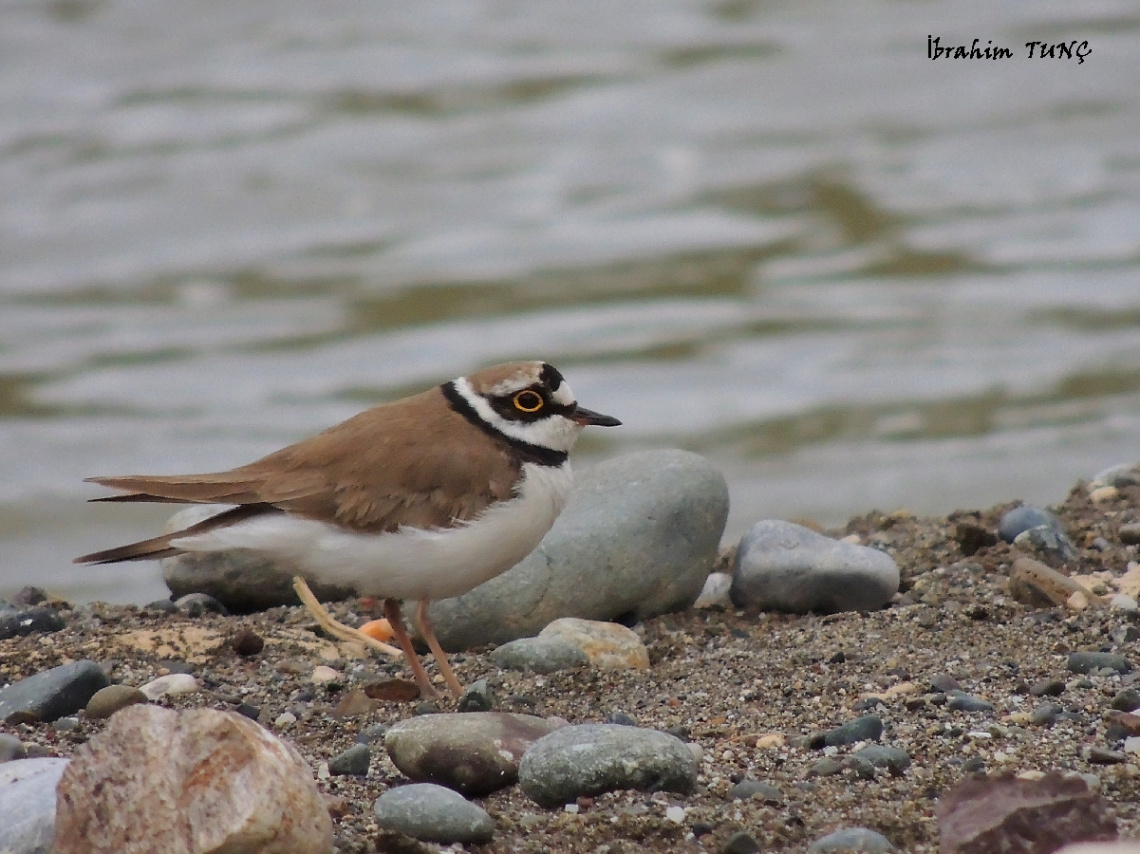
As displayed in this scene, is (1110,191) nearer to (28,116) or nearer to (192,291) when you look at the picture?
(192,291)

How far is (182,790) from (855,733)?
5.84 feet

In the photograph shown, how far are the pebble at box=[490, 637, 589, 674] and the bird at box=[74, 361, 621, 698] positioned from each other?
207 millimetres

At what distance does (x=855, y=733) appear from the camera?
4.14 meters

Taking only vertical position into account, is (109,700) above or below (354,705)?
above

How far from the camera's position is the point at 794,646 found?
5.13 m

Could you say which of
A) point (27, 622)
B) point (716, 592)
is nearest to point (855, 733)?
point (716, 592)

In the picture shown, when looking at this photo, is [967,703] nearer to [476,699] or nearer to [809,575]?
[809,575]

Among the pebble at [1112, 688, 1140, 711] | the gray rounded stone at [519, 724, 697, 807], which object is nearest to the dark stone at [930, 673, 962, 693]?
the pebble at [1112, 688, 1140, 711]

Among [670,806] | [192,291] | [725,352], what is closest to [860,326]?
[725,352]

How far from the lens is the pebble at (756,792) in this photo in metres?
3.79

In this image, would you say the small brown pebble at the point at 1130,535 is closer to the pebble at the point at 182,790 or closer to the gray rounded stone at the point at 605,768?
the gray rounded stone at the point at 605,768

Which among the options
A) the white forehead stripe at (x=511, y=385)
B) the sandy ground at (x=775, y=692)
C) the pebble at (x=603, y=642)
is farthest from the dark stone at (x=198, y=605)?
the white forehead stripe at (x=511, y=385)

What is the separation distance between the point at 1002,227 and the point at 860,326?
94.6 inches

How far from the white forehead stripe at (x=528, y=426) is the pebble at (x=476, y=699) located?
845mm
